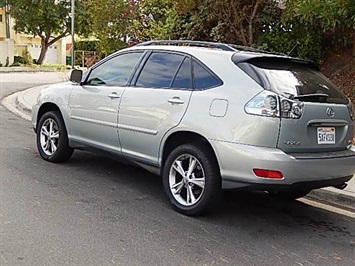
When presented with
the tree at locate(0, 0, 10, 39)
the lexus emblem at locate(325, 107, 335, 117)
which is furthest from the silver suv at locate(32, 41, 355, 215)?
the tree at locate(0, 0, 10, 39)

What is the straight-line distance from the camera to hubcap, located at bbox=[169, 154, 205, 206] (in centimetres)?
481

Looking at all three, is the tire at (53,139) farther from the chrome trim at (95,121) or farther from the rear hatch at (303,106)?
the rear hatch at (303,106)

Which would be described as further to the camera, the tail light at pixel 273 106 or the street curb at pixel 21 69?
the street curb at pixel 21 69

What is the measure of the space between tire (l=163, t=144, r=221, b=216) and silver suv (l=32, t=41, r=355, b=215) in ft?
0.03

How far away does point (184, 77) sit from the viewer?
505 centimetres

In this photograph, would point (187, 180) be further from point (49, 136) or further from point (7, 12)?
point (7, 12)

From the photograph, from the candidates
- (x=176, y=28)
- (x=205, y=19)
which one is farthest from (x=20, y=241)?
(x=176, y=28)

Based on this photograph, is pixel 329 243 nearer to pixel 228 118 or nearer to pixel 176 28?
pixel 228 118

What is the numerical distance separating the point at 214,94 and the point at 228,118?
1.05 feet

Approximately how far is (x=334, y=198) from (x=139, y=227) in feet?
8.31

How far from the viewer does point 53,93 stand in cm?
665

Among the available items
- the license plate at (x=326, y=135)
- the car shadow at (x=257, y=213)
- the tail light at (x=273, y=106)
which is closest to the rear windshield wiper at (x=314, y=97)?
the tail light at (x=273, y=106)

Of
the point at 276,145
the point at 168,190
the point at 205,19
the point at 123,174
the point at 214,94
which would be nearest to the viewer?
the point at 276,145

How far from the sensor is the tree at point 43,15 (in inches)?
1366
